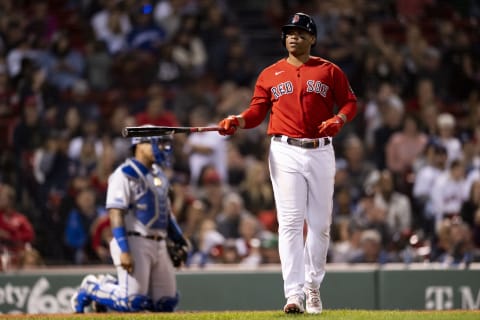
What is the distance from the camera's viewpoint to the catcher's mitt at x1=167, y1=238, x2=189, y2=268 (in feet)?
35.8

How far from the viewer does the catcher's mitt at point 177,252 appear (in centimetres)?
1092

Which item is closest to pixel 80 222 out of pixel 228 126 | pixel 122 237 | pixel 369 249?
pixel 369 249

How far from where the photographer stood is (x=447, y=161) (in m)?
15.3

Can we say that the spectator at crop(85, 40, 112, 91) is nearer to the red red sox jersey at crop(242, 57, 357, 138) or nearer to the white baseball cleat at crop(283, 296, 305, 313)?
the red red sox jersey at crop(242, 57, 357, 138)

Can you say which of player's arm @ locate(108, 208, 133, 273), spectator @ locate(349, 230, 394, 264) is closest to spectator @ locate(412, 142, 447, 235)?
spectator @ locate(349, 230, 394, 264)

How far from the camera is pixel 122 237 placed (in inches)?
408

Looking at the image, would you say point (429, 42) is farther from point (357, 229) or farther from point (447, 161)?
point (357, 229)

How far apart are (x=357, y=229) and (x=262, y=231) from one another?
3.68 feet

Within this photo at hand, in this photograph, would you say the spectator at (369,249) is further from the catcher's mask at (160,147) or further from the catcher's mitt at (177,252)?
the catcher's mask at (160,147)

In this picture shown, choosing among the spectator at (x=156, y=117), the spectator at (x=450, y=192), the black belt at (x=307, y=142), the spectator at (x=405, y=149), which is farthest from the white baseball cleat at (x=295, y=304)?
the spectator at (x=156, y=117)

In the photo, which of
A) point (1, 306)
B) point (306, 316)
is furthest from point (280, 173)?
point (1, 306)

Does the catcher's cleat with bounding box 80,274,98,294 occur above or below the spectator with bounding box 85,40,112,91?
below

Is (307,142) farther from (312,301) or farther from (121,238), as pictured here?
(121,238)

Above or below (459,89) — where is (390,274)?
below
